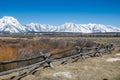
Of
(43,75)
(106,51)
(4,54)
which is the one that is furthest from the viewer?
(4,54)

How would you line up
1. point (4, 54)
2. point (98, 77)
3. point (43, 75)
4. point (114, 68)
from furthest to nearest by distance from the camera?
point (4, 54)
point (114, 68)
point (43, 75)
point (98, 77)

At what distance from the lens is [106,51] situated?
87.8ft

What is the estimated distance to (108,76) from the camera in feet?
39.3

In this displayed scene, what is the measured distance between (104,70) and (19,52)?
73.3ft

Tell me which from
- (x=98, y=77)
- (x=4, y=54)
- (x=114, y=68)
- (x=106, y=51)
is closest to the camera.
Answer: (x=98, y=77)

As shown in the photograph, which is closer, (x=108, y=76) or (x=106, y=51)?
(x=108, y=76)

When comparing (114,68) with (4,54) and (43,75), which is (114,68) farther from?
(4,54)

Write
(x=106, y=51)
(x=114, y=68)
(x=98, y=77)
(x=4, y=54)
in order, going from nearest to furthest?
(x=98, y=77) < (x=114, y=68) < (x=106, y=51) < (x=4, y=54)

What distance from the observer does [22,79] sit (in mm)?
12797

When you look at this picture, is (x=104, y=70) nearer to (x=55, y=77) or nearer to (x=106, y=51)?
(x=55, y=77)

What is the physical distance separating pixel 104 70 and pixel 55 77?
3210mm

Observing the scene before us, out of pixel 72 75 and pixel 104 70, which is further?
pixel 104 70

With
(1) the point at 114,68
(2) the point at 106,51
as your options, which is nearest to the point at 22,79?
(1) the point at 114,68

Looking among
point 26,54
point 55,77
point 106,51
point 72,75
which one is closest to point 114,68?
point 72,75
